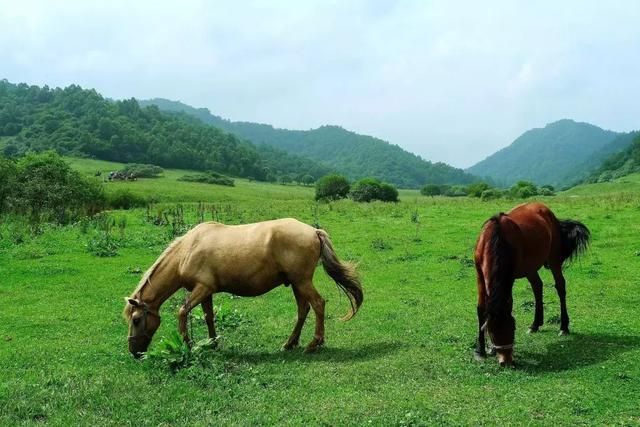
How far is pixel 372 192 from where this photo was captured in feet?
217

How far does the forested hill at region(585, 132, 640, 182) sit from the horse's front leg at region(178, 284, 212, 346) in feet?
418

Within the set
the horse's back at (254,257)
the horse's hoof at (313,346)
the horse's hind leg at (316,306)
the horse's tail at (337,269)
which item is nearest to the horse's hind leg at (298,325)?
the horse's hind leg at (316,306)

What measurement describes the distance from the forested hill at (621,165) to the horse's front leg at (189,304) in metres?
128

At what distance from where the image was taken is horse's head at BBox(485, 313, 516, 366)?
8.05 m

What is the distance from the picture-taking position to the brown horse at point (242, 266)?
30.7 feet

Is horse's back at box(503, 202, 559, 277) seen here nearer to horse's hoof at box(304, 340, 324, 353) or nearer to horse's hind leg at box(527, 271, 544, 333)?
horse's hind leg at box(527, 271, 544, 333)

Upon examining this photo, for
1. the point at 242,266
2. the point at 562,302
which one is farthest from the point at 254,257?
the point at 562,302

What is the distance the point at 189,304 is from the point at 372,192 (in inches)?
2273

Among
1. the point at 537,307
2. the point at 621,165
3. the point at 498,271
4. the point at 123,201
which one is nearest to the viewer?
the point at 498,271

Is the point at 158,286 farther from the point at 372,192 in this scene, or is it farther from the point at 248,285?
the point at 372,192

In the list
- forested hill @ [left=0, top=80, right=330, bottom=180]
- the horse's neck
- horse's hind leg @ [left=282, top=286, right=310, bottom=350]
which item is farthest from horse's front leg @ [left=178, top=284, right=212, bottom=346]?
forested hill @ [left=0, top=80, right=330, bottom=180]

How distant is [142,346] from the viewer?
29.7 ft

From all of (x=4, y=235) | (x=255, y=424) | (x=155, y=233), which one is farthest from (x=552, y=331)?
(x=4, y=235)

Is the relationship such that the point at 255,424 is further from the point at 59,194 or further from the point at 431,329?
the point at 59,194
